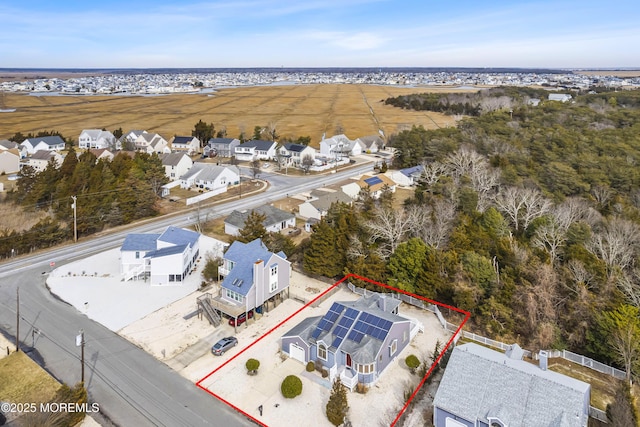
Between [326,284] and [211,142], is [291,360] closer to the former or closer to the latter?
[326,284]

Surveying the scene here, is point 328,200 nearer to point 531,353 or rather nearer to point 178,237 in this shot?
point 178,237

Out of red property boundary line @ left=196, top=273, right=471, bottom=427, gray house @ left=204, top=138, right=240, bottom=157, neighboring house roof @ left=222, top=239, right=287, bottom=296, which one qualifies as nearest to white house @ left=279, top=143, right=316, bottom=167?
gray house @ left=204, top=138, right=240, bottom=157

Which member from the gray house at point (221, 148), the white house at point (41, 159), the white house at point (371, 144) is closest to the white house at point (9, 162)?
the white house at point (41, 159)

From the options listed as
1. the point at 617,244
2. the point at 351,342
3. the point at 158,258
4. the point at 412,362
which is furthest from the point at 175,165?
the point at 617,244

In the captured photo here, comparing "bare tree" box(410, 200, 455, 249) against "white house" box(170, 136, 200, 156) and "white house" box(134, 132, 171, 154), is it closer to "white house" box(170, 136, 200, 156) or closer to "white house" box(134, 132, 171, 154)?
"white house" box(170, 136, 200, 156)

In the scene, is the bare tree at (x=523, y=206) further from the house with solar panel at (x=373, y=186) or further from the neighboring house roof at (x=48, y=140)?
the neighboring house roof at (x=48, y=140)

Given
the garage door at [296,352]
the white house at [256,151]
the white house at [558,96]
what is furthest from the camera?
the white house at [558,96]

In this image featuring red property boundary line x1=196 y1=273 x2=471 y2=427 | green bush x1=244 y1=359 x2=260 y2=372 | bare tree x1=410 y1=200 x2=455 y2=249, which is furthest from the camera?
bare tree x1=410 y1=200 x2=455 y2=249
